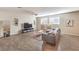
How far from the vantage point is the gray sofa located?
6.50 ft

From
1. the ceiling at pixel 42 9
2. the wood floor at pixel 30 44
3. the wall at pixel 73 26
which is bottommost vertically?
the wood floor at pixel 30 44

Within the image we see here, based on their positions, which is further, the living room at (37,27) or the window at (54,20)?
the window at (54,20)

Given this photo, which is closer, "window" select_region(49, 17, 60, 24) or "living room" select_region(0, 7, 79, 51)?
"living room" select_region(0, 7, 79, 51)

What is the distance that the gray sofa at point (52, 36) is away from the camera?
198 centimetres

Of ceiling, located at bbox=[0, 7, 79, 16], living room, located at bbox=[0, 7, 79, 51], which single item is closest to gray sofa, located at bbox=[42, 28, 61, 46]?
living room, located at bbox=[0, 7, 79, 51]

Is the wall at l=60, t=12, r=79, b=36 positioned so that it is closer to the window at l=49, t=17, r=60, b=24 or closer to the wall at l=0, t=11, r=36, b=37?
the window at l=49, t=17, r=60, b=24

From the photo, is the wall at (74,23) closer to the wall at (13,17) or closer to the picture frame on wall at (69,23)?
the picture frame on wall at (69,23)

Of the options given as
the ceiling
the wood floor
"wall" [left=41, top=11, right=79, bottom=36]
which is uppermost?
the ceiling

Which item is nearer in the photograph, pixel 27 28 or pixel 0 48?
pixel 0 48

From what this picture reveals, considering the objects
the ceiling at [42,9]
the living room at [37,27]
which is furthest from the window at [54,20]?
the ceiling at [42,9]

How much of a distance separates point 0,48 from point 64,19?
1.29 meters
